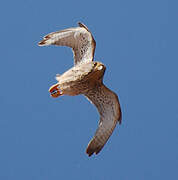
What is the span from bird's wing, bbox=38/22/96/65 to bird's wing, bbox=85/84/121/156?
1.12 feet

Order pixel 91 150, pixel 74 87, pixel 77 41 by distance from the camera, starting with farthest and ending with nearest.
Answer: pixel 77 41
pixel 91 150
pixel 74 87

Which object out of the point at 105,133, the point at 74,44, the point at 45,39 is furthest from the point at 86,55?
the point at 105,133

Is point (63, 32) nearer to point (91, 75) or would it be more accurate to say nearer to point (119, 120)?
point (91, 75)

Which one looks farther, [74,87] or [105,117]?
[105,117]

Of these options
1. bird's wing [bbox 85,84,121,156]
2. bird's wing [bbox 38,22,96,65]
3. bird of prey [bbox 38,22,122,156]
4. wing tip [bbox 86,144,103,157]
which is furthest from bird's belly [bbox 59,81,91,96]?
wing tip [bbox 86,144,103,157]

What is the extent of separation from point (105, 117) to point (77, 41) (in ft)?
2.63

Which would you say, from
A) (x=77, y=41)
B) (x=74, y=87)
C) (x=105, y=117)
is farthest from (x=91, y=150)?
(x=77, y=41)

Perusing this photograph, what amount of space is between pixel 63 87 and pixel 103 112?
0.50m

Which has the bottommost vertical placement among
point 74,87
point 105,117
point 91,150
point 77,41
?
point 91,150

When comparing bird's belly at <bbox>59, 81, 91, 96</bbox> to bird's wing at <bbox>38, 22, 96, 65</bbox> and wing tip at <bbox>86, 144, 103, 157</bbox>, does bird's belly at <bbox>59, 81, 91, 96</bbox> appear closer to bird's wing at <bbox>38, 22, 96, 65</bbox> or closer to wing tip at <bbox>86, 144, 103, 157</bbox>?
bird's wing at <bbox>38, 22, 96, 65</bbox>

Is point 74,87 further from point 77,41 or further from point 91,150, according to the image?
point 91,150

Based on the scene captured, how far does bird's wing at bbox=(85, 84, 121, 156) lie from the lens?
4277 millimetres

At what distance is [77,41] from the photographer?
441cm

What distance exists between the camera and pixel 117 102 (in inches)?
168
